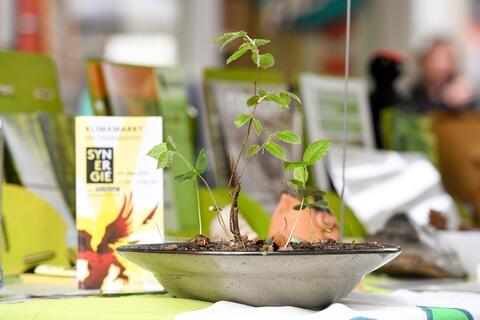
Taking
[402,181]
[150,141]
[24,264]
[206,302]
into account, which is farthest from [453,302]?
[402,181]

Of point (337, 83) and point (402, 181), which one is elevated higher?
point (337, 83)

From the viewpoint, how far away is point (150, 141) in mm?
1550

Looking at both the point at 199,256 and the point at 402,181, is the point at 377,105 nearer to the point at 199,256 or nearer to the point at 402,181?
the point at 402,181

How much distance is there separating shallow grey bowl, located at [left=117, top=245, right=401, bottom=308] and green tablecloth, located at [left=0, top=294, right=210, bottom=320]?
0.03 m

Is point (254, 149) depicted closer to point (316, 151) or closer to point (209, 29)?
point (316, 151)

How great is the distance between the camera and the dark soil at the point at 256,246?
1.26 m

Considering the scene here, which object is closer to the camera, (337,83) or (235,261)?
(235,261)

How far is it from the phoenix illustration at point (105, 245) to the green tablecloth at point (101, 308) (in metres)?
0.14

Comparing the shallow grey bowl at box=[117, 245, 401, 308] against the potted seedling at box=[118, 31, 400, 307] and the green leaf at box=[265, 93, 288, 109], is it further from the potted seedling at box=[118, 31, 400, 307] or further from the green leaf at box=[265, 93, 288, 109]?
the green leaf at box=[265, 93, 288, 109]

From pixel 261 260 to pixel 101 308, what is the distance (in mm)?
219

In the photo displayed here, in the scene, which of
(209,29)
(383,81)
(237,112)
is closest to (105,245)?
(237,112)

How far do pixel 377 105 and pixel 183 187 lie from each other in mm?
930

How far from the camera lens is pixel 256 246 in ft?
4.22

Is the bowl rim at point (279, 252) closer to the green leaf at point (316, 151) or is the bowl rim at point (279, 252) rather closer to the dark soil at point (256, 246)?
the dark soil at point (256, 246)
